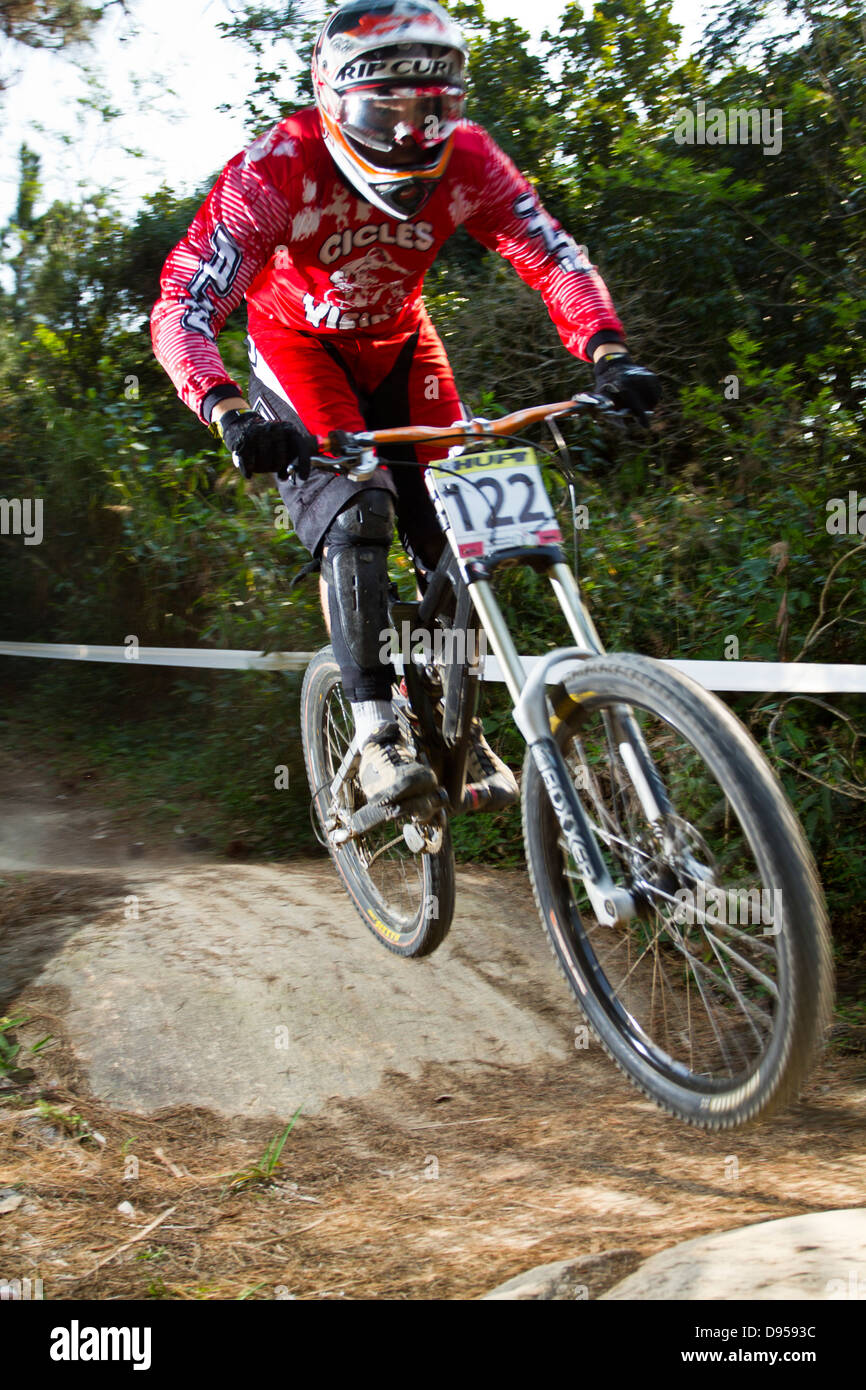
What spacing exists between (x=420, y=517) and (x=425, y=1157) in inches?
75.3

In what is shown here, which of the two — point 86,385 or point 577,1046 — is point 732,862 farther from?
point 86,385

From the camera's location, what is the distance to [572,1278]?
2.40 meters

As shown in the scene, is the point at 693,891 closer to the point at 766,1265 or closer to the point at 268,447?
the point at 766,1265

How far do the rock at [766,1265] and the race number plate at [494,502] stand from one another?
1.60m

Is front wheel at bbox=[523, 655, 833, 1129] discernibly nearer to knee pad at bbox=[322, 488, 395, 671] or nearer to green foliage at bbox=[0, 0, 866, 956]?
knee pad at bbox=[322, 488, 395, 671]

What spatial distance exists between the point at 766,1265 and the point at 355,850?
81.9 inches

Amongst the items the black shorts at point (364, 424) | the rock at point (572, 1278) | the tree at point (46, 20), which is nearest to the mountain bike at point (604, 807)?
the black shorts at point (364, 424)

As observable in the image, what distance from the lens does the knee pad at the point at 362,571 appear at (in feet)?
10.1

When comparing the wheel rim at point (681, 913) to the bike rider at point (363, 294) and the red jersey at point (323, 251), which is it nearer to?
the bike rider at point (363, 294)

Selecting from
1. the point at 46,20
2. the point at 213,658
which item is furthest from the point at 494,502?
the point at 46,20

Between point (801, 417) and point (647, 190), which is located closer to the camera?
point (801, 417)

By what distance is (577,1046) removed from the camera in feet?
12.8

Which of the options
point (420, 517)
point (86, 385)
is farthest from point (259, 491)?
point (420, 517)

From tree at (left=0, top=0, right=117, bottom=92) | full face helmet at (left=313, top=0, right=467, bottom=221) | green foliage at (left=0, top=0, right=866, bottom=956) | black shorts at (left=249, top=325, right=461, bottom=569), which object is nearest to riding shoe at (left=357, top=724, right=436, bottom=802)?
black shorts at (left=249, top=325, right=461, bottom=569)
